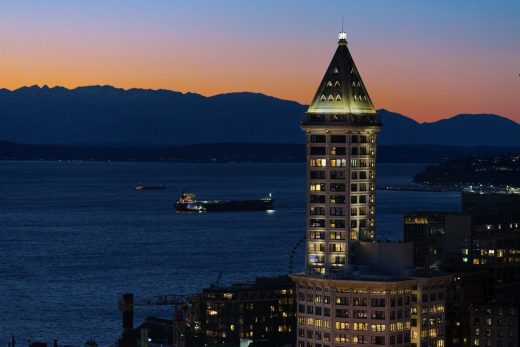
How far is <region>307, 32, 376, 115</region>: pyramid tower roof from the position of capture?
258 ft

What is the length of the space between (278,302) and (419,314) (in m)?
41.6

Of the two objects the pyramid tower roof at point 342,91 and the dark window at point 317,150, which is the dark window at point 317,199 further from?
the pyramid tower roof at point 342,91

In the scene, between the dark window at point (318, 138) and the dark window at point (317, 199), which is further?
the dark window at point (318, 138)

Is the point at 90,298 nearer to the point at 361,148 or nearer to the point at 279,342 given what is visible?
the point at 279,342

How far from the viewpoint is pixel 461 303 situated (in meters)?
106

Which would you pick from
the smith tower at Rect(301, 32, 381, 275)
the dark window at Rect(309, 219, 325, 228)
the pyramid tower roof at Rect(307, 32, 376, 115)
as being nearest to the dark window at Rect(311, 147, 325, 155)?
the smith tower at Rect(301, 32, 381, 275)

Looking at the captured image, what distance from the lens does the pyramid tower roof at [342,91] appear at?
258ft

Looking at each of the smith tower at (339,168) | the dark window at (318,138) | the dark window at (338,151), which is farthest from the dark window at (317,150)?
the dark window at (338,151)

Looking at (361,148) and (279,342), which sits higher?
(361,148)

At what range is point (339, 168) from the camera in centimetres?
7800

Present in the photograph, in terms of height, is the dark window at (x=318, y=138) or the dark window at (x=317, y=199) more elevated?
the dark window at (x=318, y=138)

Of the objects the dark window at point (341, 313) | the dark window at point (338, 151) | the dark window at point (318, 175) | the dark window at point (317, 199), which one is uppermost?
the dark window at point (338, 151)

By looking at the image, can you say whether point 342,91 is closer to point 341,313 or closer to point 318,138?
point 318,138

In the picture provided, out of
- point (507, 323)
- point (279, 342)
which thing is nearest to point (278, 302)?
point (279, 342)
